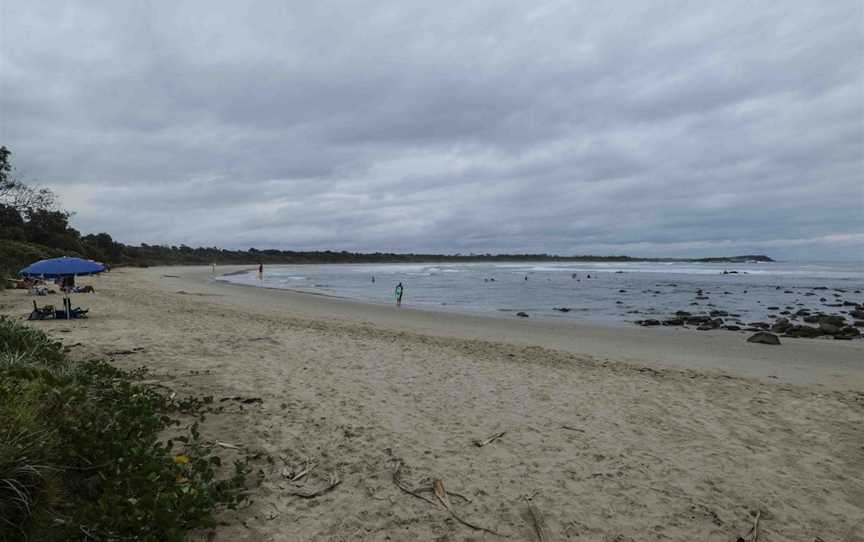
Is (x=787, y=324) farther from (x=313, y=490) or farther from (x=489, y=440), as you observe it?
(x=313, y=490)

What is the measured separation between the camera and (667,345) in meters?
13.4

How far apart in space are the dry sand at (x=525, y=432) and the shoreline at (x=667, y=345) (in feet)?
0.46

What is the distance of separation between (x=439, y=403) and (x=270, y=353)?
441cm

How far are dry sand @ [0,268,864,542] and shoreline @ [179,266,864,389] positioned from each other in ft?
0.46

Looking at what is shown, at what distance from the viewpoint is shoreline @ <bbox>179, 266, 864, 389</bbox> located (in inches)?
404

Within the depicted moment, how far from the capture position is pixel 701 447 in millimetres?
5371

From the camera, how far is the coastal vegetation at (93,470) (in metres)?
2.84

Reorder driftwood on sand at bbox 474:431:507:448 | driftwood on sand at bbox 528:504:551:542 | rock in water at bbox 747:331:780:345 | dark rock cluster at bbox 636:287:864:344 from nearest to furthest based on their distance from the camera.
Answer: driftwood on sand at bbox 528:504:551:542 → driftwood on sand at bbox 474:431:507:448 → rock in water at bbox 747:331:780:345 → dark rock cluster at bbox 636:287:864:344

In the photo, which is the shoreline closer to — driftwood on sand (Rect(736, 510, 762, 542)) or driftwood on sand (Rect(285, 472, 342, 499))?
driftwood on sand (Rect(736, 510, 762, 542))

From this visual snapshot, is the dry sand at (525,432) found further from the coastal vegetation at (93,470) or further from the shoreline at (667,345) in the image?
the coastal vegetation at (93,470)

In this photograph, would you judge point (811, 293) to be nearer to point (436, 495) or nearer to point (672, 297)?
point (672, 297)

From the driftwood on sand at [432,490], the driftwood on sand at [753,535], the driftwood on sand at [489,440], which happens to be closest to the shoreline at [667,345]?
the driftwood on sand at [489,440]

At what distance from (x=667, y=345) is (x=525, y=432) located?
9.57 metres

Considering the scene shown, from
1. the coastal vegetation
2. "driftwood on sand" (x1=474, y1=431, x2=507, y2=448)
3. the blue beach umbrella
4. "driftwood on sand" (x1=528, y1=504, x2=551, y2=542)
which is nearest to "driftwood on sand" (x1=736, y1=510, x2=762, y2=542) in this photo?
"driftwood on sand" (x1=528, y1=504, x2=551, y2=542)
